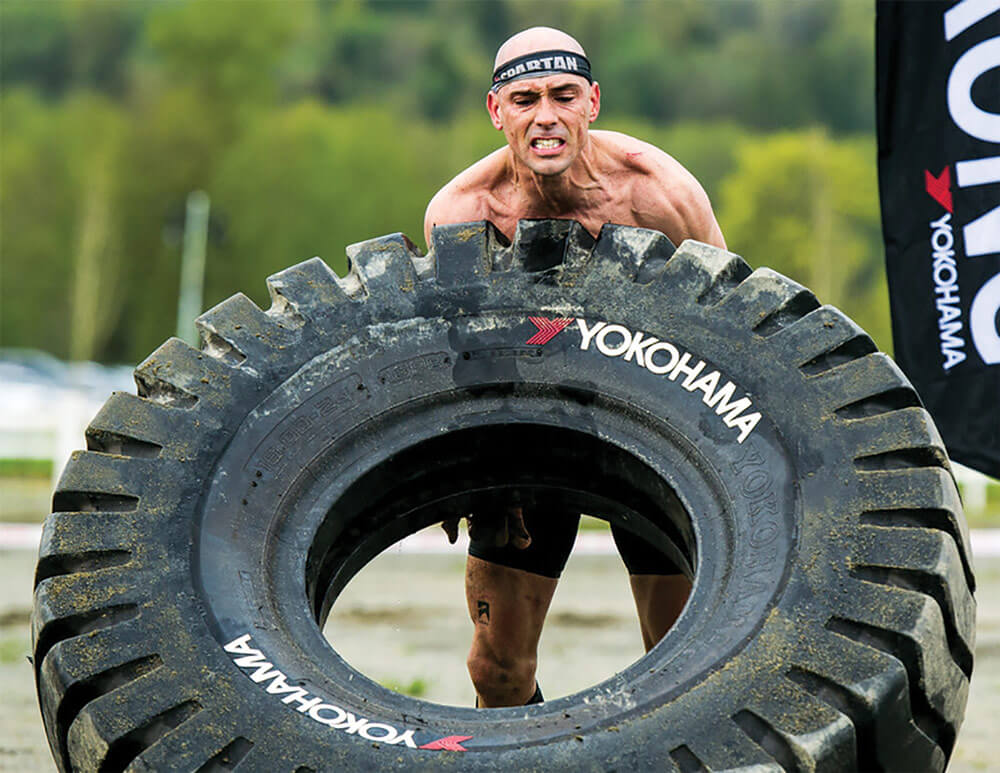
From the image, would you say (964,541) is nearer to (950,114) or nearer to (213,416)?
(213,416)

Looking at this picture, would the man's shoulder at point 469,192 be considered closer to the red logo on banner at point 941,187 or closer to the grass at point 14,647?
the red logo on banner at point 941,187

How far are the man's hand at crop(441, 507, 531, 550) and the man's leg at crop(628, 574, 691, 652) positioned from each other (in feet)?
1.56

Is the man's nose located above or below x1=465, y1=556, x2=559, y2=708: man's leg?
above

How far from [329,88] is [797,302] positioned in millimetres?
66246

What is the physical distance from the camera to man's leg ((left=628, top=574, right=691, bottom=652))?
4781mm

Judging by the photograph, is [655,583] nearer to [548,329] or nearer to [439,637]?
[548,329]

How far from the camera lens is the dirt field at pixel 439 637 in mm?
5496

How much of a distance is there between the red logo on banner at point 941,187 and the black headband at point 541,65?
7.84 feet

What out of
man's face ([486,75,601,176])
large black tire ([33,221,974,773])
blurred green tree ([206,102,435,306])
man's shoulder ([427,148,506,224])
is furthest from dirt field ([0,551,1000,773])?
blurred green tree ([206,102,435,306])

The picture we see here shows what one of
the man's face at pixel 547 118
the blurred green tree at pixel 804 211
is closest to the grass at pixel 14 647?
the man's face at pixel 547 118

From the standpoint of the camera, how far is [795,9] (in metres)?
74.1

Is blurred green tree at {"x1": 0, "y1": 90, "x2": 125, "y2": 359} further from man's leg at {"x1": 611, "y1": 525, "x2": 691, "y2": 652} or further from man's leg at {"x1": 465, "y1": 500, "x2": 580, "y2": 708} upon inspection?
man's leg at {"x1": 611, "y1": 525, "x2": 691, "y2": 652}

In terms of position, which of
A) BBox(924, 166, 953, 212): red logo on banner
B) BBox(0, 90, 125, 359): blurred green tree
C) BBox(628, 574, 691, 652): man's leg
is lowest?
BBox(628, 574, 691, 652): man's leg

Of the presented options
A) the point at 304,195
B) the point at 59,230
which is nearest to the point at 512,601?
the point at 304,195
